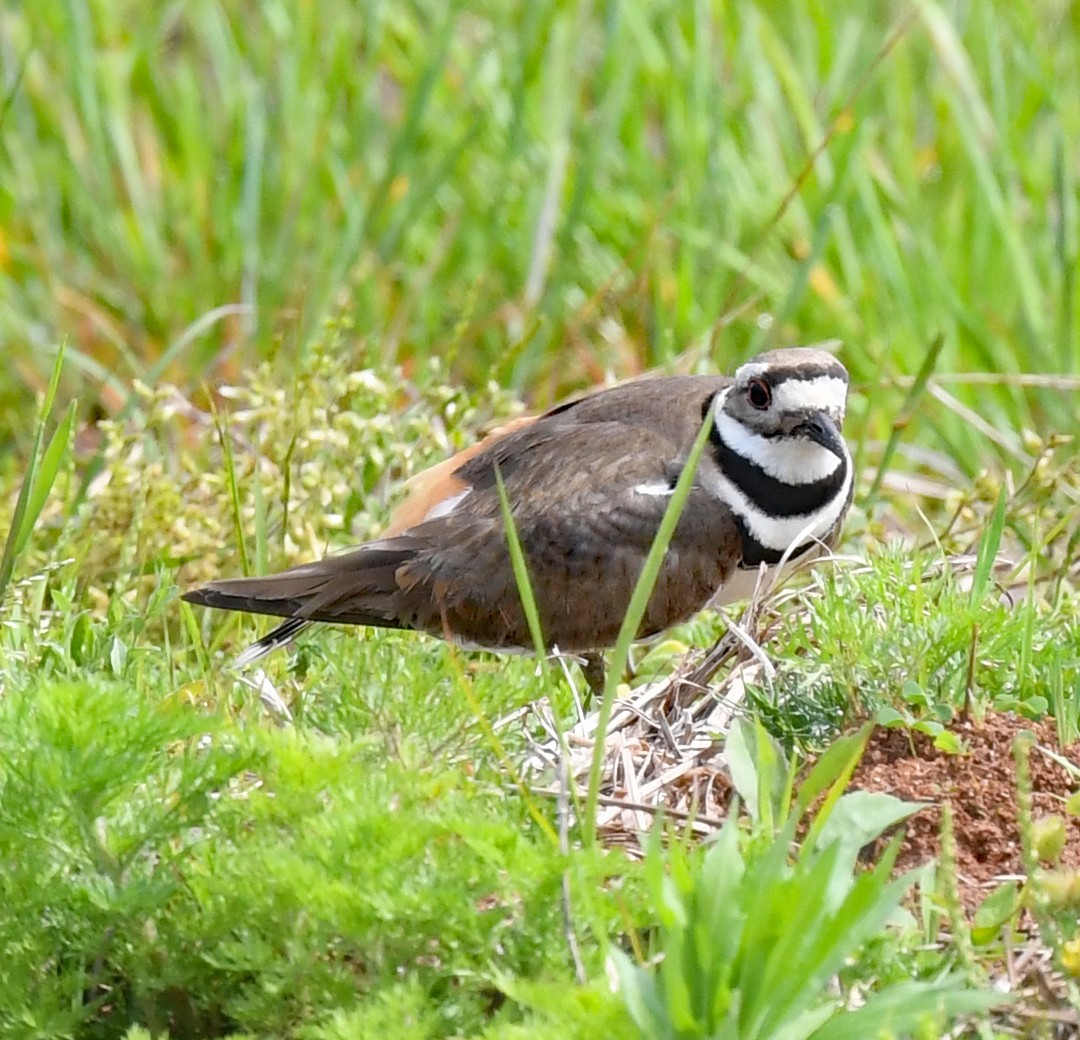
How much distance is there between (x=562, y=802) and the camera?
2.43 m

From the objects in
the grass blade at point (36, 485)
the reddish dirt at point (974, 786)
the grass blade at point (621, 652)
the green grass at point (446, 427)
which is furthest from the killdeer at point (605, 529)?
the grass blade at point (621, 652)

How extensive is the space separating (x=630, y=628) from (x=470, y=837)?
1.43ft

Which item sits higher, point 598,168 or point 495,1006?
point 598,168

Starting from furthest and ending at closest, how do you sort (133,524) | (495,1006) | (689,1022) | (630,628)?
(133,524) → (630,628) → (495,1006) → (689,1022)

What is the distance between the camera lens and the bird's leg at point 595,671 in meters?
3.77

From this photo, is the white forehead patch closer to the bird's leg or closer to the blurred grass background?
the bird's leg

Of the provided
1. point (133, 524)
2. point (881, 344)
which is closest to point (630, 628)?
point (133, 524)

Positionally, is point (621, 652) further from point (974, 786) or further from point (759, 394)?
point (759, 394)

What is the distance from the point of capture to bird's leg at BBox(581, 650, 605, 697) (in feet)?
12.4

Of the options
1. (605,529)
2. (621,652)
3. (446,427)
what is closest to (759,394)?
(605,529)

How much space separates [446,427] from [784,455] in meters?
1.06

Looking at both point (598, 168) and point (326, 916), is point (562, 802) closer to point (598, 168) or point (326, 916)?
A: point (326, 916)

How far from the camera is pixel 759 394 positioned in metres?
3.77

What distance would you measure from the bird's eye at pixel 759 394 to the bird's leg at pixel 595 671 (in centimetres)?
63
